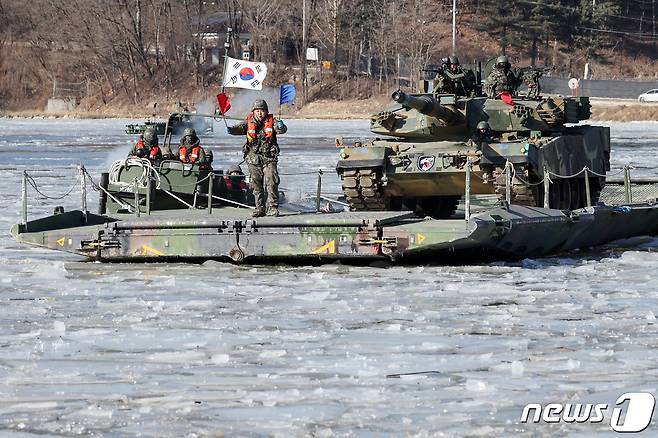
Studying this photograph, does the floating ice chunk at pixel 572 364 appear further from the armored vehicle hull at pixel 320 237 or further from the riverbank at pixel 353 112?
the riverbank at pixel 353 112

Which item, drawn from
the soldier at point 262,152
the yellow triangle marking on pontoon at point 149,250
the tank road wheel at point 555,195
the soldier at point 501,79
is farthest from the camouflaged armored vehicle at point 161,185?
the tank road wheel at point 555,195

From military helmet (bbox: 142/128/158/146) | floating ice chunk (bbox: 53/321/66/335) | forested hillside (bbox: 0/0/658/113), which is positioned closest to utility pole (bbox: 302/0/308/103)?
forested hillside (bbox: 0/0/658/113)

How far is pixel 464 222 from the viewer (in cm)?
1561

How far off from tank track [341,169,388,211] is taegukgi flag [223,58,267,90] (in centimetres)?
986

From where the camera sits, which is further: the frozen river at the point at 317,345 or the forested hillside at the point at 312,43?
the forested hillside at the point at 312,43

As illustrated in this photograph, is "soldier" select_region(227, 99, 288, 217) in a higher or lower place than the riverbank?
higher

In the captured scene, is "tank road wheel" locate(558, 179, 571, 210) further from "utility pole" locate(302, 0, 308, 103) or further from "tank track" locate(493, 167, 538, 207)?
"utility pole" locate(302, 0, 308, 103)

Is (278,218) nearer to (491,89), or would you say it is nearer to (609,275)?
(609,275)

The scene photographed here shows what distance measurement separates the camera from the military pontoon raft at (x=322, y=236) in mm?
15375

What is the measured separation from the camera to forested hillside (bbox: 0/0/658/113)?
8644 cm

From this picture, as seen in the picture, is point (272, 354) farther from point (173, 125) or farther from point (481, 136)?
point (173, 125)

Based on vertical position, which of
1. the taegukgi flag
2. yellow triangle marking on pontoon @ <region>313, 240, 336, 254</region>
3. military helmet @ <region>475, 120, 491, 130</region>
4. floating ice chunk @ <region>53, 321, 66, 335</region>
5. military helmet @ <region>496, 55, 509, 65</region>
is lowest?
floating ice chunk @ <region>53, 321, 66, 335</region>

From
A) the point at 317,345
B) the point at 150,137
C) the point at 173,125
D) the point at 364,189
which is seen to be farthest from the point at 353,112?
the point at 317,345

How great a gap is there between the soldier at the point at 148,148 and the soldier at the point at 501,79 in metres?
5.02
